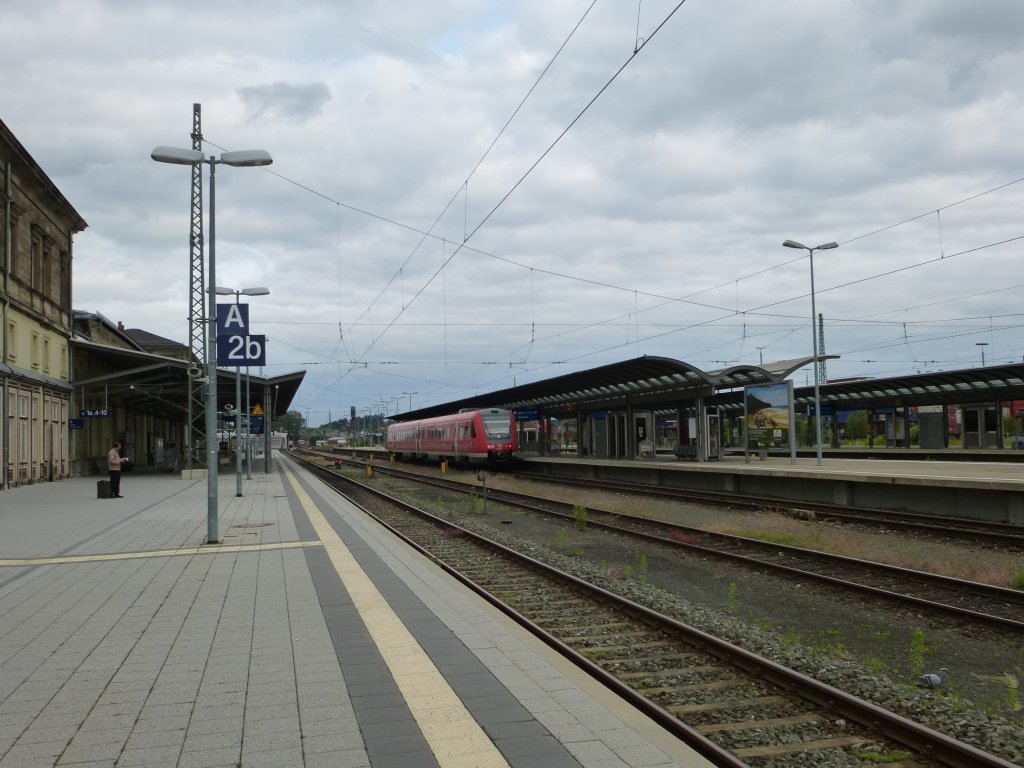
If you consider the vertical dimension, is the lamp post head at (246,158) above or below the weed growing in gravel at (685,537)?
above

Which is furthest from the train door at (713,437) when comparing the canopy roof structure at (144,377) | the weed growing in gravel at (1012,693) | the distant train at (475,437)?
the weed growing in gravel at (1012,693)

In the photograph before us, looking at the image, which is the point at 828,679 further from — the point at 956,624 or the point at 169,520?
the point at 169,520

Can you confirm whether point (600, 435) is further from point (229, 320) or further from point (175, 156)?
point (175, 156)

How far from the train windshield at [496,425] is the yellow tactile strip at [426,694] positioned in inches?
1152

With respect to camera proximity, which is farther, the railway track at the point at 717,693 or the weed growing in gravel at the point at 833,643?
the weed growing in gravel at the point at 833,643

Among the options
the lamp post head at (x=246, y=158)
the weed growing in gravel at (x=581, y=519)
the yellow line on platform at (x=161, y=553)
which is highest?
the lamp post head at (x=246, y=158)

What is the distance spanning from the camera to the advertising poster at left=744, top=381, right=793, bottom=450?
27.4 meters

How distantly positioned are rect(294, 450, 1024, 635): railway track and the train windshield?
20940 mm

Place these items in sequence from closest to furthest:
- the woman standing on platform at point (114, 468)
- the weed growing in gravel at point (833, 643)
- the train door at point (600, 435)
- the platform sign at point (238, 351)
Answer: the weed growing in gravel at point (833, 643)
the platform sign at point (238, 351)
the woman standing on platform at point (114, 468)
the train door at point (600, 435)

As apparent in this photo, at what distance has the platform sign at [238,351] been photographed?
1499 cm

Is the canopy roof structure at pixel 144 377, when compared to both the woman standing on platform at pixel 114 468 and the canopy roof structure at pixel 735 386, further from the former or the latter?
the canopy roof structure at pixel 735 386

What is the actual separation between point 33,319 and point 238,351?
61.5ft

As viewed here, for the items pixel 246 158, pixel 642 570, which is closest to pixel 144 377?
pixel 246 158

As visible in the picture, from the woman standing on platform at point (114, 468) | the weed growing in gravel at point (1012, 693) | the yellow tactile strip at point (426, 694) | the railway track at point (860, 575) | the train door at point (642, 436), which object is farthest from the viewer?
the train door at point (642, 436)
